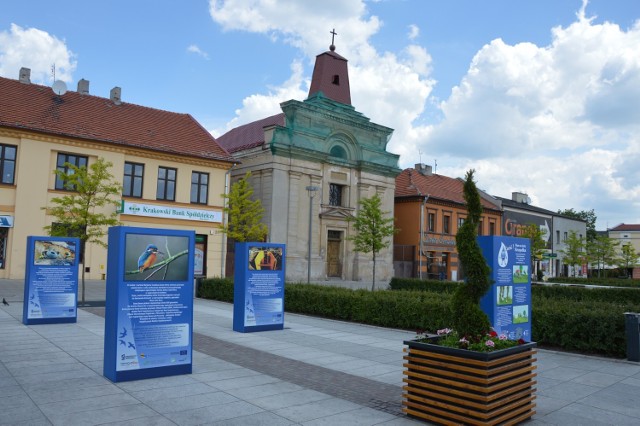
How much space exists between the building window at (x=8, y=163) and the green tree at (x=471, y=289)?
90.4ft

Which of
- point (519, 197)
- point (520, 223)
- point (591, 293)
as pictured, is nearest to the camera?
point (591, 293)

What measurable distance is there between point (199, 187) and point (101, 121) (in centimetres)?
710

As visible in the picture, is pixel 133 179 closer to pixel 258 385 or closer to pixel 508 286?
pixel 508 286

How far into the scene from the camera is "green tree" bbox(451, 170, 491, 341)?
677cm

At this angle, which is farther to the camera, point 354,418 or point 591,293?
point 591,293

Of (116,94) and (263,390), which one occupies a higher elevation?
(116,94)

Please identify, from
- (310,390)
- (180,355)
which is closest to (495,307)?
(310,390)

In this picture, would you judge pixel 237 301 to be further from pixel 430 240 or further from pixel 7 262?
pixel 430 240

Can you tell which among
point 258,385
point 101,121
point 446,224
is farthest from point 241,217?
point 446,224

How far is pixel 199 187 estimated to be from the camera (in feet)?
112

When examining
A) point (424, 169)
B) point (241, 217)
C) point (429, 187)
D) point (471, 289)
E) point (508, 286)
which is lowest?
point (508, 286)

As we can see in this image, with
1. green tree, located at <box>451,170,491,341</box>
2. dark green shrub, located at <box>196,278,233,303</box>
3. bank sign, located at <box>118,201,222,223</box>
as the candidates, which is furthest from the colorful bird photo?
bank sign, located at <box>118,201,222,223</box>

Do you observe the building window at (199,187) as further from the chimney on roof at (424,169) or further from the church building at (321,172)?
the chimney on roof at (424,169)

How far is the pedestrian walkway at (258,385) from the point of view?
653 cm
